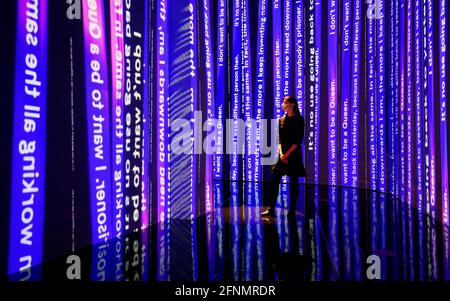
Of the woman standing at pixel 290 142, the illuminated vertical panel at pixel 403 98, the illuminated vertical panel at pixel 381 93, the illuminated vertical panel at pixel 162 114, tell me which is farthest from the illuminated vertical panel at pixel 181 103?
the illuminated vertical panel at pixel 381 93

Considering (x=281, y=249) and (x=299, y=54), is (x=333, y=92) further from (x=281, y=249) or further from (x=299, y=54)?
(x=281, y=249)

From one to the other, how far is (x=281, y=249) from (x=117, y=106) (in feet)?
5.41

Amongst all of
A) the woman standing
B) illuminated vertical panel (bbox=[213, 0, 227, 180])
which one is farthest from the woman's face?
illuminated vertical panel (bbox=[213, 0, 227, 180])

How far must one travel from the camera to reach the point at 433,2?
4.18m

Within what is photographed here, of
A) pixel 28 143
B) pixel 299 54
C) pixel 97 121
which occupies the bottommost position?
pixel 28 143

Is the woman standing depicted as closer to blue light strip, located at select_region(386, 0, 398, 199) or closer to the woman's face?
the woman's face

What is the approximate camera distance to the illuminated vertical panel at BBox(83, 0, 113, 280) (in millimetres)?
3221

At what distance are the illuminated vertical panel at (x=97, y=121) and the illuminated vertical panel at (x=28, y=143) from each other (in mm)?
435

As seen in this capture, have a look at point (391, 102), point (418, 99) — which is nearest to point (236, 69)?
point (391, 102)

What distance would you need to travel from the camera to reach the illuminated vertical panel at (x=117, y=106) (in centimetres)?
348

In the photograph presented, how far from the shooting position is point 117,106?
3.53 metres

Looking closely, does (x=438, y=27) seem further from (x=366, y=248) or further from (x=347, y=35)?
(x=347, y=35)

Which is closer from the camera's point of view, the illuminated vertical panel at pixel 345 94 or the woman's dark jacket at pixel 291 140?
the woman's dark jacket at pixel 291 140

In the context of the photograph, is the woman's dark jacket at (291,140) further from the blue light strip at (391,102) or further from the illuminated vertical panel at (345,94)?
the illuminated vertical panel at (345,94)
